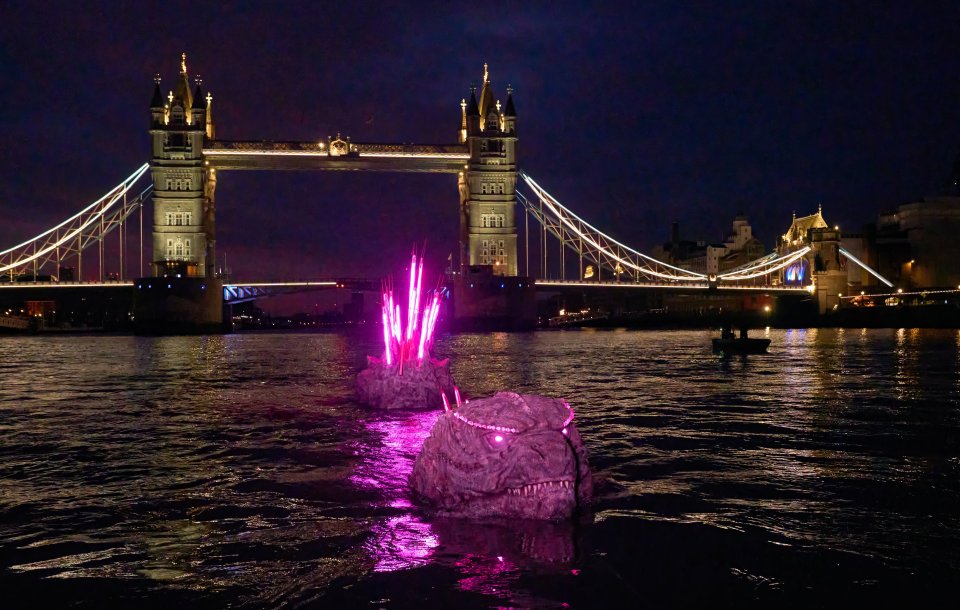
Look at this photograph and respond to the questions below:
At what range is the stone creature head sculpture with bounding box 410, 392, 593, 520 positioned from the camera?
568cm

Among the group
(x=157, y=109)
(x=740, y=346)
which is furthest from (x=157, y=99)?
(x=740, y=346)

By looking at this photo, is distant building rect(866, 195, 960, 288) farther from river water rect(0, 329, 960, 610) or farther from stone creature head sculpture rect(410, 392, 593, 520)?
stone creature head sculpture rect(410, 392, 593, 520)

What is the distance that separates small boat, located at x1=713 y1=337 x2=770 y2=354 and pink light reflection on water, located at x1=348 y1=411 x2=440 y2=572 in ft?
63.4

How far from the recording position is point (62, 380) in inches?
751

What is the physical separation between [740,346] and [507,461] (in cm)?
2479

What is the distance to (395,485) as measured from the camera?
6945 mm

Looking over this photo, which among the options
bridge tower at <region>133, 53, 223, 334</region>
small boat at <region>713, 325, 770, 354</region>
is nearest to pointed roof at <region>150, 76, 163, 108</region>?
bridge tower at <region>133, 53, 223, 334</region>

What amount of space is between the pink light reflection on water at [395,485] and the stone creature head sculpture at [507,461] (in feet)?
1.20

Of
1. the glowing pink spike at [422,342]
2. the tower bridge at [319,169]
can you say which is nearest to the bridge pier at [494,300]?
the tower bridge at [319,169]

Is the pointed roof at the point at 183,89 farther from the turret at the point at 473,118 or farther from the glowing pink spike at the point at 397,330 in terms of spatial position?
the glowing pink spike at the point at 397,330

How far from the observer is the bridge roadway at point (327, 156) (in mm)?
65188

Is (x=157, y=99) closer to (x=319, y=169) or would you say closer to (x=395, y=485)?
(x=319, y=169)

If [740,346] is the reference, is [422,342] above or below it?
above

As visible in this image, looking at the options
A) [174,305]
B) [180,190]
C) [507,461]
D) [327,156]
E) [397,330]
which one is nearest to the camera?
[507,461]
